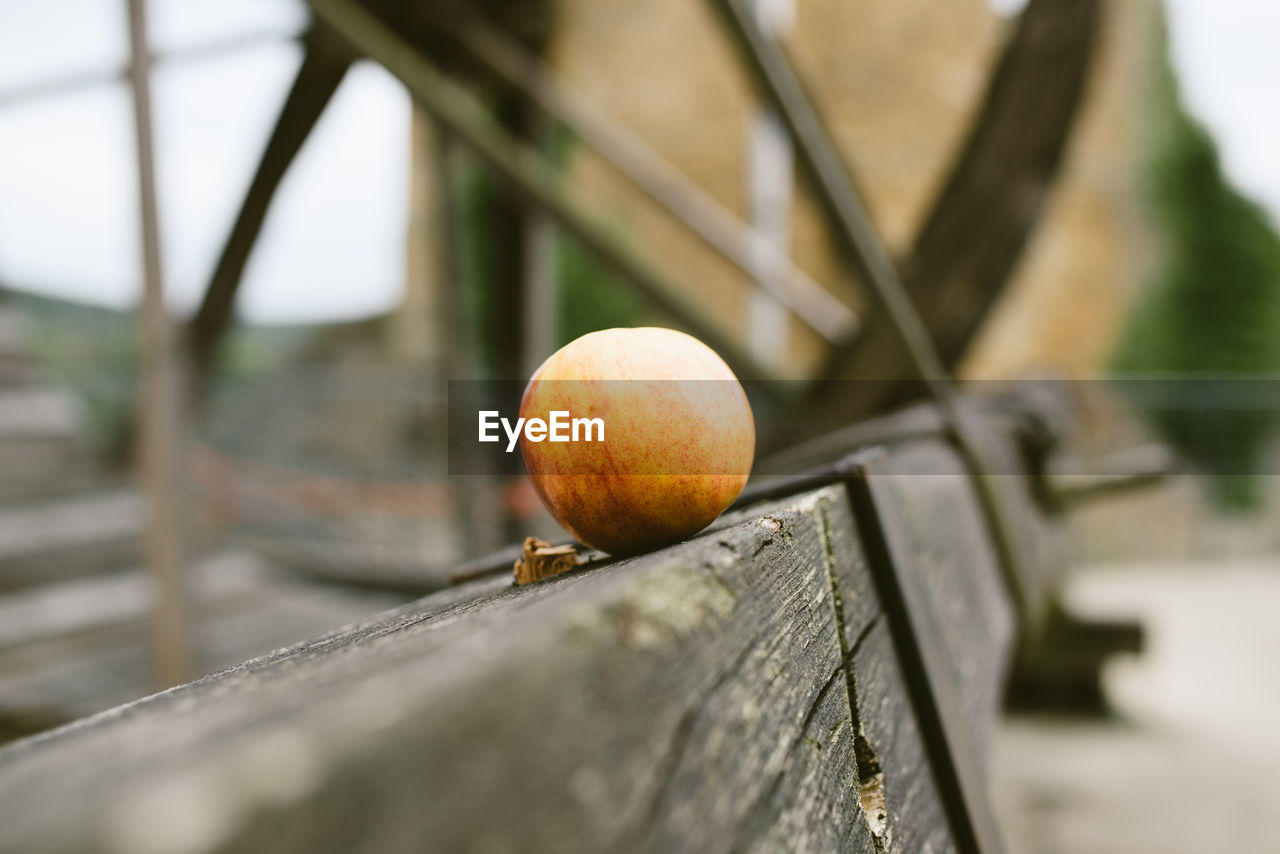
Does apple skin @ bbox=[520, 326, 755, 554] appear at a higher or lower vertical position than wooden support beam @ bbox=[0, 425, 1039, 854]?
higher

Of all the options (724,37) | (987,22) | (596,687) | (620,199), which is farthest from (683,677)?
(987,22)

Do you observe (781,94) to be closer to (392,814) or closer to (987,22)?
(392,814)

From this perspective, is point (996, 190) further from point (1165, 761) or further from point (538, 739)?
point (538, 739)

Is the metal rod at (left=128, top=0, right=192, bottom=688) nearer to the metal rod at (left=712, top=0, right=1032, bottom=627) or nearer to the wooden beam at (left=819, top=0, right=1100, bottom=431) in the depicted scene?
the metal rod at (left=712, top=0, right=1032, bottom=627)

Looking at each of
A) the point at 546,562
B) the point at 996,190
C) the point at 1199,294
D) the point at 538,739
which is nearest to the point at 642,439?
the point at 546,562

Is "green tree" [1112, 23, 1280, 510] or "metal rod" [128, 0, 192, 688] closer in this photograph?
"metal rod" [128, 0, 192, 688]

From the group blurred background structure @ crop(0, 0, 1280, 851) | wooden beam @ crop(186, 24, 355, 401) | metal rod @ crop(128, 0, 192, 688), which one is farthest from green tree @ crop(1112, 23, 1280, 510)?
metal rod @ crop(128, 0, 192, 688)

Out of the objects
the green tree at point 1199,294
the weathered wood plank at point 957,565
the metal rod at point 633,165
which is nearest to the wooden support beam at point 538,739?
the weathered wood plank at point 957,565
